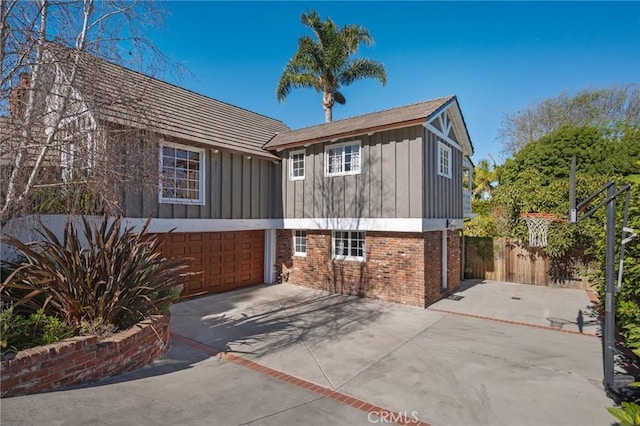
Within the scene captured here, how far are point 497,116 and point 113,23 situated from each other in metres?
31.1

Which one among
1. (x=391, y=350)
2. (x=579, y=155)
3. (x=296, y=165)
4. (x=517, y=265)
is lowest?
→ (x=391, y=350)

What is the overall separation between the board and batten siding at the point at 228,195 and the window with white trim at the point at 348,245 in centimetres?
283

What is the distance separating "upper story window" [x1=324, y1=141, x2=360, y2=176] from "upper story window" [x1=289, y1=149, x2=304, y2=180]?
1.14 metres

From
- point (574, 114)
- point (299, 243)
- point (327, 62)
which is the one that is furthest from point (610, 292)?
point (574, 114)

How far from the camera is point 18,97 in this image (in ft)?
13.2

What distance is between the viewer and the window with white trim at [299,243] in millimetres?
12141

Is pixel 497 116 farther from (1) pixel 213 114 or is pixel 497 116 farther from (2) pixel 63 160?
(2) pixel 63 160

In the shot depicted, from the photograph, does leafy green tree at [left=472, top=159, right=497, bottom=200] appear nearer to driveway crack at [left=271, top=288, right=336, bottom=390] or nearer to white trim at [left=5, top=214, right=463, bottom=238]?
white trim at [left=5, top=214, right=463, bottom=238]

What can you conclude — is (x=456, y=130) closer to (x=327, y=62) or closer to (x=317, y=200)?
(x=317, y=200)

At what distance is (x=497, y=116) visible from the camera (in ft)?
93.8

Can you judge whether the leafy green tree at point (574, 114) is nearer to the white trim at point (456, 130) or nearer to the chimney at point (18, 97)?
the white trim at point (456, 130)

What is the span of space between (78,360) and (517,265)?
1474cm

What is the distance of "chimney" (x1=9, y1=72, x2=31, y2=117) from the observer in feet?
13.1

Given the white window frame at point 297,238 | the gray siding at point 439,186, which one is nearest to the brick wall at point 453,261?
the gray siding at point 439,186
